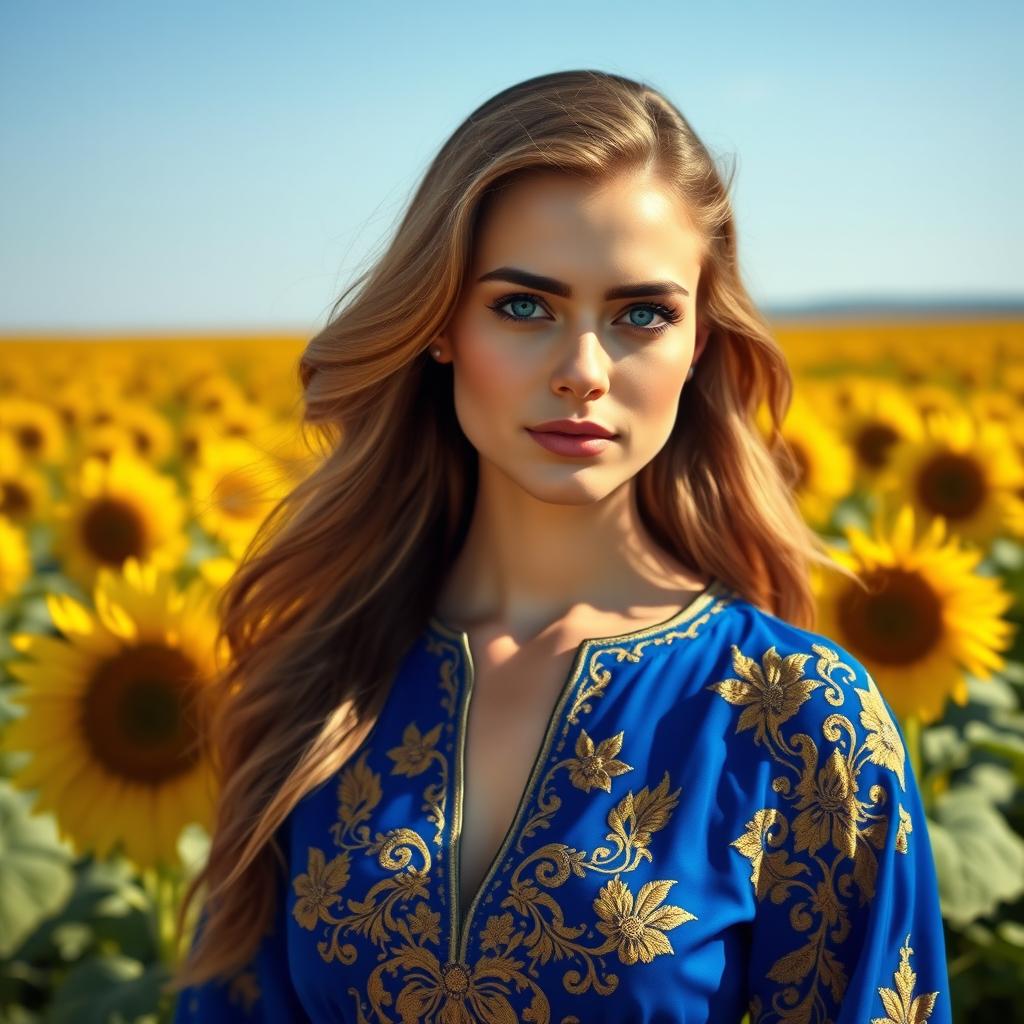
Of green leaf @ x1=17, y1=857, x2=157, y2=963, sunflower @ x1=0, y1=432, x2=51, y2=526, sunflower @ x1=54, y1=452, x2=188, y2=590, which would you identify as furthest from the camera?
sunflower @ x1=0, y1=432, x2=51, y2=526

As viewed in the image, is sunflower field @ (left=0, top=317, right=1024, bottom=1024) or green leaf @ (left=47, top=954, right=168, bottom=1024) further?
green leaf @ (left=47, top=954, right=168, bottom=1024)

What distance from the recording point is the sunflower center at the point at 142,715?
3502 millimetres

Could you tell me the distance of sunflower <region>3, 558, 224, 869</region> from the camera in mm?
3500

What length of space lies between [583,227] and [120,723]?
6.11ft

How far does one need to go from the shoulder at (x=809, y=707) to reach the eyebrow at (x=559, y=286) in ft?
1.90

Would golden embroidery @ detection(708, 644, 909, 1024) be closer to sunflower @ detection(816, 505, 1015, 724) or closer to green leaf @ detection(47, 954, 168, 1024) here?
sunflower @ detection(816, 505, 1015, 724)

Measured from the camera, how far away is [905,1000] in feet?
7.24

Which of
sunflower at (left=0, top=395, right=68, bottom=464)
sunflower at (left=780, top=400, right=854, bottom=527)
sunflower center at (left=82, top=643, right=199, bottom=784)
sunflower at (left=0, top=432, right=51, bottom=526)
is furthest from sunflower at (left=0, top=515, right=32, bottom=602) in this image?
sunflower at (left=780, top=400, right=854, bottom=527)

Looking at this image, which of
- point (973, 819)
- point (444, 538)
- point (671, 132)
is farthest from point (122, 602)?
point (973, 819)

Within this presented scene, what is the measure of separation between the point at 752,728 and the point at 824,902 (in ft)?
0.90

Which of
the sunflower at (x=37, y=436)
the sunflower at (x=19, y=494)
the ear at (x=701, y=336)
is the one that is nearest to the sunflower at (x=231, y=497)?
the sunflower at (x=19, y=494)

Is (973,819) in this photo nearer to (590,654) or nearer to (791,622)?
(791,622)

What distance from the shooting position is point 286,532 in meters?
2.86

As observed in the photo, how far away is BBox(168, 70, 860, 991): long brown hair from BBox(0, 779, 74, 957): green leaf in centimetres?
120
